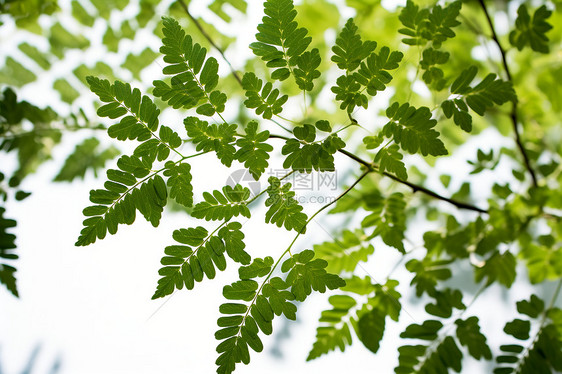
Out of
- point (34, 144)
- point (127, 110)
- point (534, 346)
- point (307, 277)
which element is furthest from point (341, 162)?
point (34, 144)

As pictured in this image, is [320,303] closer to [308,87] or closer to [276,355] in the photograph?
[276,355]

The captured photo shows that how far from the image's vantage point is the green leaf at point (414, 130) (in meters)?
0.44

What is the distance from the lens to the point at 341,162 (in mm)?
609

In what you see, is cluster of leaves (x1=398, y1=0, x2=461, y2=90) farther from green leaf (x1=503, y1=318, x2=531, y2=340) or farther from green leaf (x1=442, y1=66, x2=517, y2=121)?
green leaf (x1=503, y1=318, x2=531, y2=340)

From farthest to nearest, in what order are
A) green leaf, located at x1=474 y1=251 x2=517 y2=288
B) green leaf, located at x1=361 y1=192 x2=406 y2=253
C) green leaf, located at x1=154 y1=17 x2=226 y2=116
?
green leaf, located at x1=474 y1=251 x2=517 y2=288, green leaf, located at x1=361 y1=192 x2=406 y2=253, green leaf, located at x1=154 y1=17 x2=226 y2=116

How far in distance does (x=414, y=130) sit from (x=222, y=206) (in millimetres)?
244

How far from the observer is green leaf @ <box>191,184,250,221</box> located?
0.44 metres

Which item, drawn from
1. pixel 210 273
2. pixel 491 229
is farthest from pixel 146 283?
pixel 491 229

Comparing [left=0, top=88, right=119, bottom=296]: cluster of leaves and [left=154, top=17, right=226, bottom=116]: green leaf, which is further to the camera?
[left=0, top=88, right=119, bottom=296]: cluster of leaves

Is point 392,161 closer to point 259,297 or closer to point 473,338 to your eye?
point 259,297

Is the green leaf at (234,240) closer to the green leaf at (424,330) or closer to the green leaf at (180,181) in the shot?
the green leaf at (180,181)

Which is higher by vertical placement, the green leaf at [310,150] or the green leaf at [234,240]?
the green leaf at [310,150]

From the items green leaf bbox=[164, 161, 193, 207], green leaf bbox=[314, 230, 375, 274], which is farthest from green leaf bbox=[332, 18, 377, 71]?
green leaf bbox=[314, 230, 375, 274]

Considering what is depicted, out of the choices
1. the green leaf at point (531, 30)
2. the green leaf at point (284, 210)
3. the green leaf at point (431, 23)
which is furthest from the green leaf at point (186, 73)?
the green leaf at point (531, 30)
